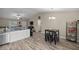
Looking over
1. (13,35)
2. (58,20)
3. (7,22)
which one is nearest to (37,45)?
(13,35)

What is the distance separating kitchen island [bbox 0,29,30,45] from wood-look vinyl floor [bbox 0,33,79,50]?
0.10 metres

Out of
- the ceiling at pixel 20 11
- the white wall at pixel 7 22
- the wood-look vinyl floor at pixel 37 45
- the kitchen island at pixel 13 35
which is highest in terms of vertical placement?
the ceiling at pixel 20 11

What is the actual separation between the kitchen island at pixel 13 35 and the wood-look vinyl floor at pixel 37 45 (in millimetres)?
102

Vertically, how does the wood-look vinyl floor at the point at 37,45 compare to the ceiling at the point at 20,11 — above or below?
below

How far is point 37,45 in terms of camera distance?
2150mm

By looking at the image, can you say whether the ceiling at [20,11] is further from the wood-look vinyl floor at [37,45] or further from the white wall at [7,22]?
the wood-look vinyl floor at [37,45]

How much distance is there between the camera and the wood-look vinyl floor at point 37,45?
6.86ft

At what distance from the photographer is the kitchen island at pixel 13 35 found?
2113 millimetres

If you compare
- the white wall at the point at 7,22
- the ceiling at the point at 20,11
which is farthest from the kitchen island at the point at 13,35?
the ceiling at the point at 20,11

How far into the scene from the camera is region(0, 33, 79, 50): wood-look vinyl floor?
2.09 m

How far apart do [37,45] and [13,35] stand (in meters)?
0.69
